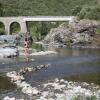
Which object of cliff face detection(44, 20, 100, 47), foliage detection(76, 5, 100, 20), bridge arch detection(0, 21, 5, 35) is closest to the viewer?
cliff face detection(44, 20, 100, 47)

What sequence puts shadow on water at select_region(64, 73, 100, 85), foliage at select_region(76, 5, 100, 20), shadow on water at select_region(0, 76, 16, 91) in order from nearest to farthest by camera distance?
shadow on water at select_region(0, 76, 16, 91)
shadow on water at select_region(64, 73, 100, 85)
foliage at select_region(76, 5, 100, 20)

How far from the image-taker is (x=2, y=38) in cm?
15725

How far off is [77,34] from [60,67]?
63.7m

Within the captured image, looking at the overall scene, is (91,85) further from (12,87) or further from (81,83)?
(12,87)

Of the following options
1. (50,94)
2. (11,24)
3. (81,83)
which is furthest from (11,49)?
(11,24)

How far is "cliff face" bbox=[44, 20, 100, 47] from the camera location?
143750 millimetres

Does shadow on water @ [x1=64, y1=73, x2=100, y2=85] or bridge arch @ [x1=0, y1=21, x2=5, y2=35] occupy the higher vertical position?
bridge arch @ [x1=0, y1=21, x2=5, y2=35]

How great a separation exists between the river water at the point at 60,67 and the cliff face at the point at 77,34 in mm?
33940

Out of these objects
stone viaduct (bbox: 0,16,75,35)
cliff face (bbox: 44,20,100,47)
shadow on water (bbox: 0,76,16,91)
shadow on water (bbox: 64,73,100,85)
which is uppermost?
stone viaduct (bbox: 0,16,75,35)

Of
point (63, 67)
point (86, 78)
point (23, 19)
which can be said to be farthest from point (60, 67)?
point (23, 19)

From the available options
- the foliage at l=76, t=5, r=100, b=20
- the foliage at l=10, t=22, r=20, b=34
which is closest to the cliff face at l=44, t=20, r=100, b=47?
the foliage at l=76, t=5, r=100, b=20

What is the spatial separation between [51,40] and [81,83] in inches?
3459

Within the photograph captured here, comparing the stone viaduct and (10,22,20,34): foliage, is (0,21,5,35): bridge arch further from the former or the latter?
(10,22,20,34): foliage

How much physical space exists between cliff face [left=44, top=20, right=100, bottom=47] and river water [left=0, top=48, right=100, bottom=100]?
3394cm
